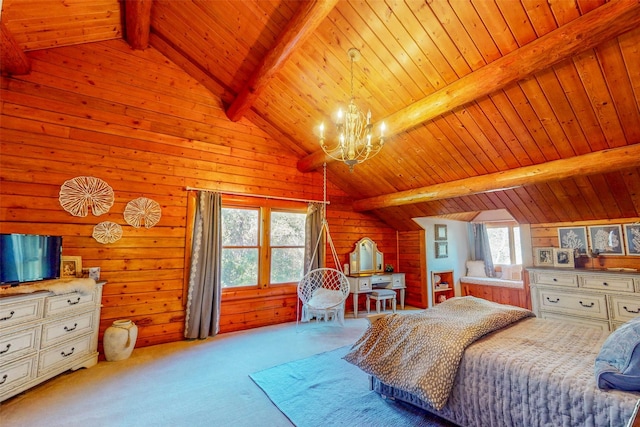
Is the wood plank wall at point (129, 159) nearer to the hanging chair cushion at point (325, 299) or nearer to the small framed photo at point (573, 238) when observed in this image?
the hanging chair cushion at point (325, 299)

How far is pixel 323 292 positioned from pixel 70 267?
10.2ft

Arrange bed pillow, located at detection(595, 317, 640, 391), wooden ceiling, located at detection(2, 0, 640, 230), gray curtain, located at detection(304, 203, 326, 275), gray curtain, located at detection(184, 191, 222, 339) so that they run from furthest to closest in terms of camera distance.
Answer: gray curtain, located at detection(304, 203, 326, 275) < gray curtain, located at detection(184, 191, 222, 339) < wooden ceiling, located at detection(2, 0, 640, 230) < bed pillow, located at detection(595, 317, 640, 391)

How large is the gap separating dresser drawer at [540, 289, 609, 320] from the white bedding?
5.72ft

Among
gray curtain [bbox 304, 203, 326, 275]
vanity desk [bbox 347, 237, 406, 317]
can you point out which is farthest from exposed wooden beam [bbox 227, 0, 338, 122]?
vanity desk [bbox 347, 237, 406, 317]

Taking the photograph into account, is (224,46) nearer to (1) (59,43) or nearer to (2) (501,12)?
(1) (59,43)

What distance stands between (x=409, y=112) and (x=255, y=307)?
3439 mm

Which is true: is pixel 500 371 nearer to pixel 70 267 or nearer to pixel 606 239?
pixel 606 239

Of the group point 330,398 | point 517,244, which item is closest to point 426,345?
point 330,398

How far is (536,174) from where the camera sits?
3.22m

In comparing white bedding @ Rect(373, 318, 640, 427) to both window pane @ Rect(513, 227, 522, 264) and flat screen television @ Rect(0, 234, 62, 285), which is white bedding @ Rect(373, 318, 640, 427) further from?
window pane @ Rect(513, 227, 522, 264)

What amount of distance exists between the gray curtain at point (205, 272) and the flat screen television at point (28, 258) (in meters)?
1.40

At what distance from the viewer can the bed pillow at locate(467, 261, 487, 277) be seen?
6.10 metres

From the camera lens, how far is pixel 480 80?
8.58ft

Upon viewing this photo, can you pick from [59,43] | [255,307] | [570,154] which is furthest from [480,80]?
[59,43]
